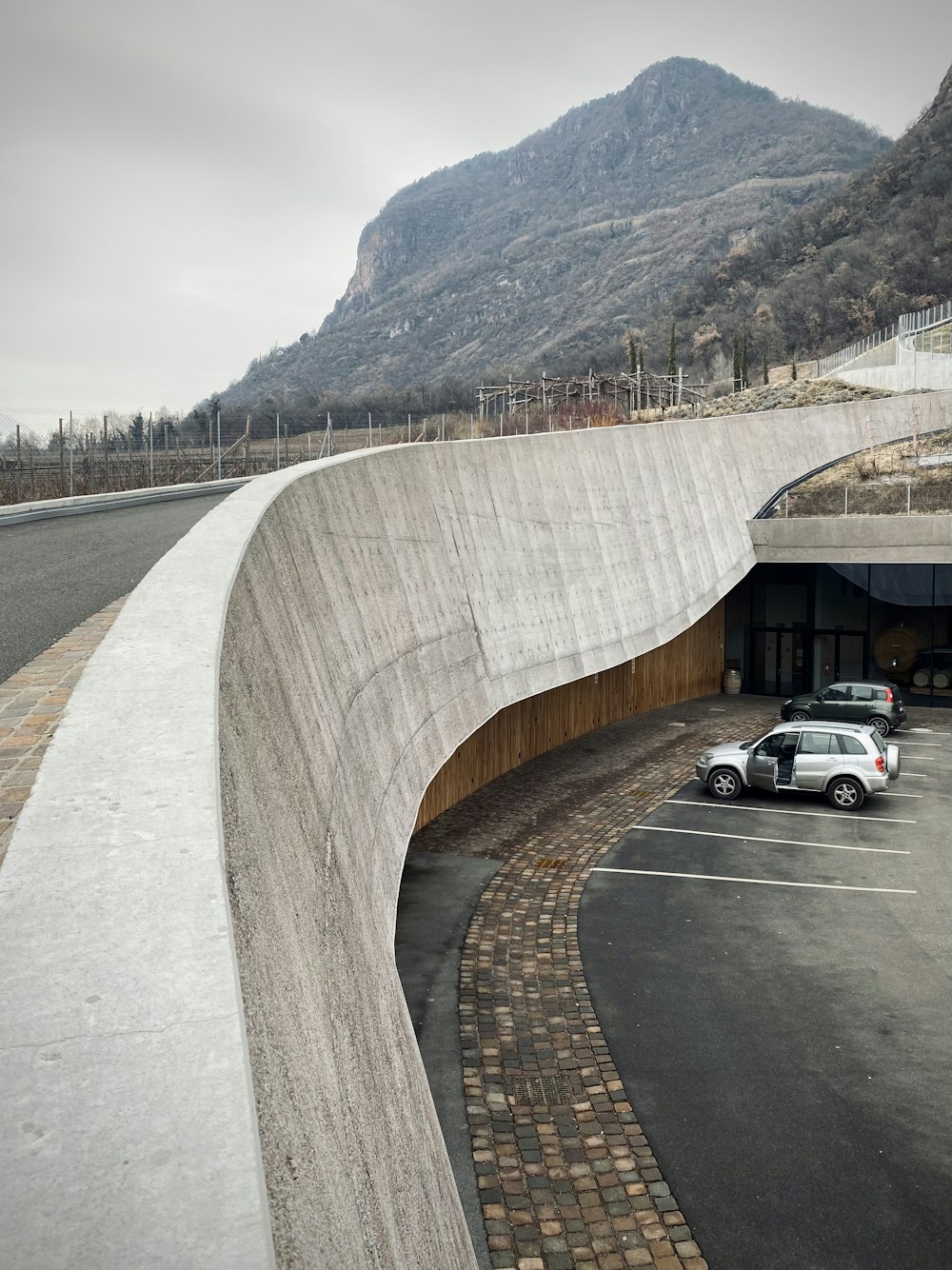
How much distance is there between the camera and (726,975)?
11.3 metres

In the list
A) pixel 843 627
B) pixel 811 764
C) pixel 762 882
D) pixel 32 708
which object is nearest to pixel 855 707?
pixel 843 627

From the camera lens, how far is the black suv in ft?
81.1

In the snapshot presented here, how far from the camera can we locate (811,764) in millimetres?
18609

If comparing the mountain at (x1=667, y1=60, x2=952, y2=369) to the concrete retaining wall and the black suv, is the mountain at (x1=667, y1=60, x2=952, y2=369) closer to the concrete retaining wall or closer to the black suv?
the concrete retaining wall

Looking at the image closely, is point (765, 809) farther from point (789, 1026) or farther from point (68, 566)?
point (68, 566)

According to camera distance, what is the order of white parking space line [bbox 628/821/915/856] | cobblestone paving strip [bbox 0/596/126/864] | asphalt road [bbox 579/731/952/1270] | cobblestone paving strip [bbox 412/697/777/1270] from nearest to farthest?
cobblestone paving strip [bbox 0/596/126/864], cobblestone paving strip [bbox 412/697/777/1270], asphalt road [bbox 579/731/952/1270], white parking space line [bbox 628/821/915/856]

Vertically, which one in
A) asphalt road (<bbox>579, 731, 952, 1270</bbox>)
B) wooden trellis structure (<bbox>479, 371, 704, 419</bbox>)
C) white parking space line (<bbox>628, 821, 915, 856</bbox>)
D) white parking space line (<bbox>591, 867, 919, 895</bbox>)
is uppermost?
wooden trellis structure (<bbox>479, 371, 704, 419</bbox>)

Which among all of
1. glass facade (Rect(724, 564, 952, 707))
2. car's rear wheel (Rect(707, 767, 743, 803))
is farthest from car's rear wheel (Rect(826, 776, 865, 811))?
glass facade (Rect(724, 564, 952, 707))

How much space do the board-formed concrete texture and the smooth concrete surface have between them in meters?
22.1

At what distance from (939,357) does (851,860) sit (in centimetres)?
4148

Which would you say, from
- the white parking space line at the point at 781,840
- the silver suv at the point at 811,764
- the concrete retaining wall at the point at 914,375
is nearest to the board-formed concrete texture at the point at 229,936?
the white parking space line at the point at 781,840

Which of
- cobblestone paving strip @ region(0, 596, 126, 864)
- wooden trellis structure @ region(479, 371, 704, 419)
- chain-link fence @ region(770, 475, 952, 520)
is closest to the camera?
cobblestone paving strip @ region(0, 596, 126, 864)

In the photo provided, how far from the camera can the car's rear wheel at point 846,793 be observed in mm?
18141

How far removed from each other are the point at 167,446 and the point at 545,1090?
2286 centimetres
